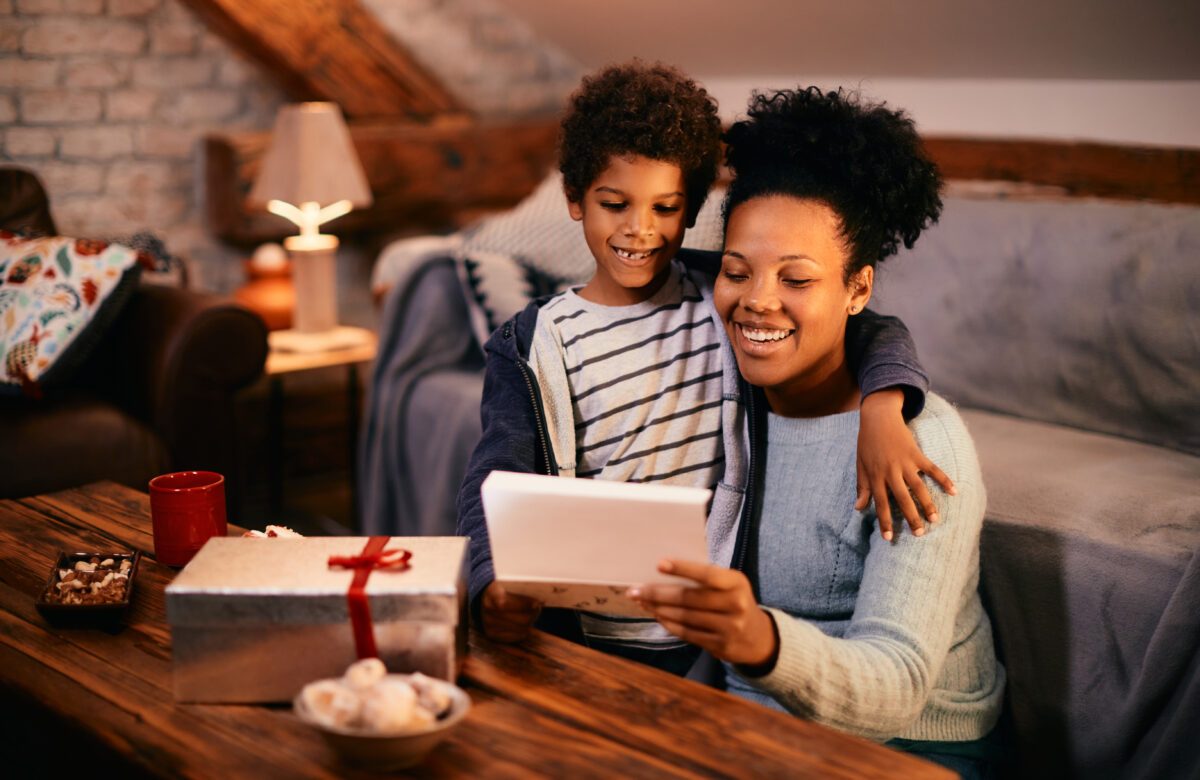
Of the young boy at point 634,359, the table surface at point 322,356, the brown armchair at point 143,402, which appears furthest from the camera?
the table surface at point 322,356

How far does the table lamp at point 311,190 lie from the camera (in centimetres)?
272

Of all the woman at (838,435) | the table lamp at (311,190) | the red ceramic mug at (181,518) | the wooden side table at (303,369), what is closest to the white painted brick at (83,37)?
the table lamp at (311,190)

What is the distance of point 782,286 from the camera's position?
1.14 m

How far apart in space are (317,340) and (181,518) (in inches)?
63.3

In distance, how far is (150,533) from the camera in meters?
1.36

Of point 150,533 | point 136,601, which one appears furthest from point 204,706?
point 150,533

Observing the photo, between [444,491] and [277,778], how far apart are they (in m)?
1.42

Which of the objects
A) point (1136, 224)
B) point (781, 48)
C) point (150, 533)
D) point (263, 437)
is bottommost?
point (263, 437)

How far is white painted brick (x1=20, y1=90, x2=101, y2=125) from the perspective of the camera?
282 centimetres

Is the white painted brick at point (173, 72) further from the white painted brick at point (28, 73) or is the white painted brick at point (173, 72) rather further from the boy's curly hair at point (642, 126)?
the boy's curly hair at point (642, 126)

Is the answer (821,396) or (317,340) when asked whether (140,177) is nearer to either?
(317,340)

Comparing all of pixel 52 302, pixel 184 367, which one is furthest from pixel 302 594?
pixel 52 302

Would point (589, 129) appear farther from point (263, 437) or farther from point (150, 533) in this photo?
point (263, 437)

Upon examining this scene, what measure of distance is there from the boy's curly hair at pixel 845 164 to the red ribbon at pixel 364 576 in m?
0.58
